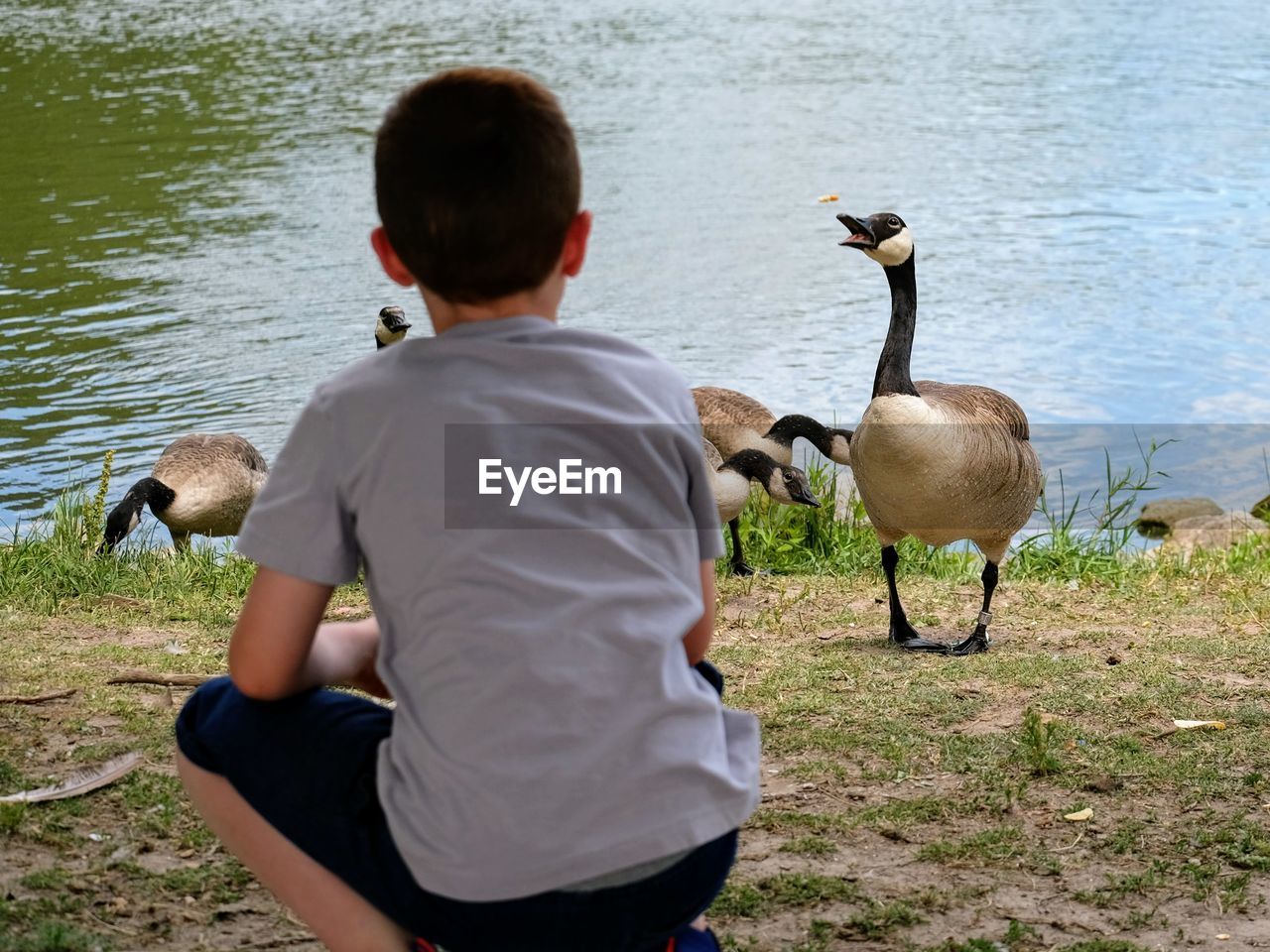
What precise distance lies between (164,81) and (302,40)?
4.47m

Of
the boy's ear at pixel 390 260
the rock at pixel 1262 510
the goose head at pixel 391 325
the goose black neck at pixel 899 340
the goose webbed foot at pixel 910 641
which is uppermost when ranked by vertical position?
the boy's ear at pixel 390 260

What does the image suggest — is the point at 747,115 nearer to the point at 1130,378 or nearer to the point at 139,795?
the point at 1130,378

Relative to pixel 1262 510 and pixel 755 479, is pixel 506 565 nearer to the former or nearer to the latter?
pixel 755 479

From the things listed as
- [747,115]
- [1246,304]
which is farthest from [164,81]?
[1246,304]

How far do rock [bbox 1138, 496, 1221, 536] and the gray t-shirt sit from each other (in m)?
7.48

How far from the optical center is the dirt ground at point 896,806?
110 inches

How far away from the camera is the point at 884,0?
30688 mm

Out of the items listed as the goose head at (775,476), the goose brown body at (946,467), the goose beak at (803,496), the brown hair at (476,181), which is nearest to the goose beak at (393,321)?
the goose head at (775,476)

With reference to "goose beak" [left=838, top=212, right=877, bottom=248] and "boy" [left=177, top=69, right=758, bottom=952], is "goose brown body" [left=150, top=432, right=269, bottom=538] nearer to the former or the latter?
"goose beak" [left=838, top=212, right=877, bottom=248]

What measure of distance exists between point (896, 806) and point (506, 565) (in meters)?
1.88

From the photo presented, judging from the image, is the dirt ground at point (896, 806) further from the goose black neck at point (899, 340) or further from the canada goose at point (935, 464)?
the goose black neck at point (899, 340)

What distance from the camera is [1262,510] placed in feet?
28.2

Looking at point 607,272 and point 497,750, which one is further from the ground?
point 497,750

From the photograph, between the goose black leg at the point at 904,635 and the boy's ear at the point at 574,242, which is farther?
the goose black leg at the point at 904,635
